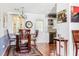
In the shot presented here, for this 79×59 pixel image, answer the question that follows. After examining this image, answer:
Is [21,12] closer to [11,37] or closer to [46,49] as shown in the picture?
[11,37]

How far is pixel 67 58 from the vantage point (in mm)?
1675

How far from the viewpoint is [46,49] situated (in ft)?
5.46

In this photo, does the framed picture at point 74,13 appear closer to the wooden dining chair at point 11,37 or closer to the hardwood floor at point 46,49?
the hardwood floor at point 46,49

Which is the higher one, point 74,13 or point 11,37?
point 74,13

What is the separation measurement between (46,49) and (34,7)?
23.3 inches

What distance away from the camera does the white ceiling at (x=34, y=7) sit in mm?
1641

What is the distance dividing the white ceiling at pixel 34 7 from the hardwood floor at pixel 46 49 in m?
0.44

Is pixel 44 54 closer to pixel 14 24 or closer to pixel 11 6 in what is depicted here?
pixel 14 24

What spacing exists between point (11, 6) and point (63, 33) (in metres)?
0.79

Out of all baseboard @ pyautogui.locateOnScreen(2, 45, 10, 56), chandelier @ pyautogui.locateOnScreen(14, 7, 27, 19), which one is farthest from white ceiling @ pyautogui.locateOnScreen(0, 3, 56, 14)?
baseboard @ pyautogui.locateOnScreen(2, 45, 10, 56)

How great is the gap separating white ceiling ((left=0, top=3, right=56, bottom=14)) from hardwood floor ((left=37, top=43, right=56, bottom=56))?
0.44 metres

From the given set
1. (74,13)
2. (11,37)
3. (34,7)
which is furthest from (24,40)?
(74,13)

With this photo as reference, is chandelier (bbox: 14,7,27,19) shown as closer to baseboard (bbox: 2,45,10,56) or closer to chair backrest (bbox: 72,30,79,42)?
baseboard (bbox: 2,45,10,56)

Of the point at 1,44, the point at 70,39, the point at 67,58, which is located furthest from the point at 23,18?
the point at 67,58
